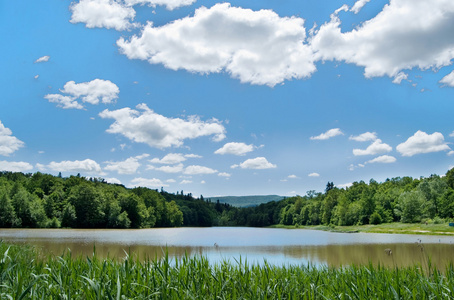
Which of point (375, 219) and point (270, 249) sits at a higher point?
point (270, 249)

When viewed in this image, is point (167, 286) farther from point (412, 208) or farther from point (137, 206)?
point (137, 206)

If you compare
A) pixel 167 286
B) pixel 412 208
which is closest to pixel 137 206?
pixel 412 208

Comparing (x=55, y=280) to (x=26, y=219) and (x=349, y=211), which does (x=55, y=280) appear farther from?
(x=349, y=211)

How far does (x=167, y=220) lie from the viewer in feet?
379

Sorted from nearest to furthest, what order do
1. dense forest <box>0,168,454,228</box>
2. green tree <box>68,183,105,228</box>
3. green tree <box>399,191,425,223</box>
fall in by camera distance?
dense forest <box>0,168,454,228</box>, green tree <box>399,191,425,223</box>, green tree <box>68,183,105,228</box>

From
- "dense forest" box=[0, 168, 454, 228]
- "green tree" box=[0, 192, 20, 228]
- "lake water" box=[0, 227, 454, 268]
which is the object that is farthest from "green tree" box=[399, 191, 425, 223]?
"green tree" box=[0, 192, 20, 228]

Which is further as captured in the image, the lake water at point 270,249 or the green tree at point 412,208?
the green tree at point 412,208

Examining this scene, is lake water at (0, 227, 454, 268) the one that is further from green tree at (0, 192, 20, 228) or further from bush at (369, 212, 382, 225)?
bush at (369, 212, 382, 225)

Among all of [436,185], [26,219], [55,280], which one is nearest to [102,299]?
[55,280]

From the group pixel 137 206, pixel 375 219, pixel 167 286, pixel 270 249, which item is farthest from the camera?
pixel 137 206

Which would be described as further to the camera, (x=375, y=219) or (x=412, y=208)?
(x=375, y=219)

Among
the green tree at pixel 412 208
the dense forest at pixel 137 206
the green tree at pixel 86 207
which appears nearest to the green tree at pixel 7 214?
the dense forest at pixel 137 206

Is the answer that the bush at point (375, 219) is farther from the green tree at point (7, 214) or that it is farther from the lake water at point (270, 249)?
the green tree at point (7, 214)

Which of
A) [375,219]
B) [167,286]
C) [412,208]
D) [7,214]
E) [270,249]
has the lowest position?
[375,219]
